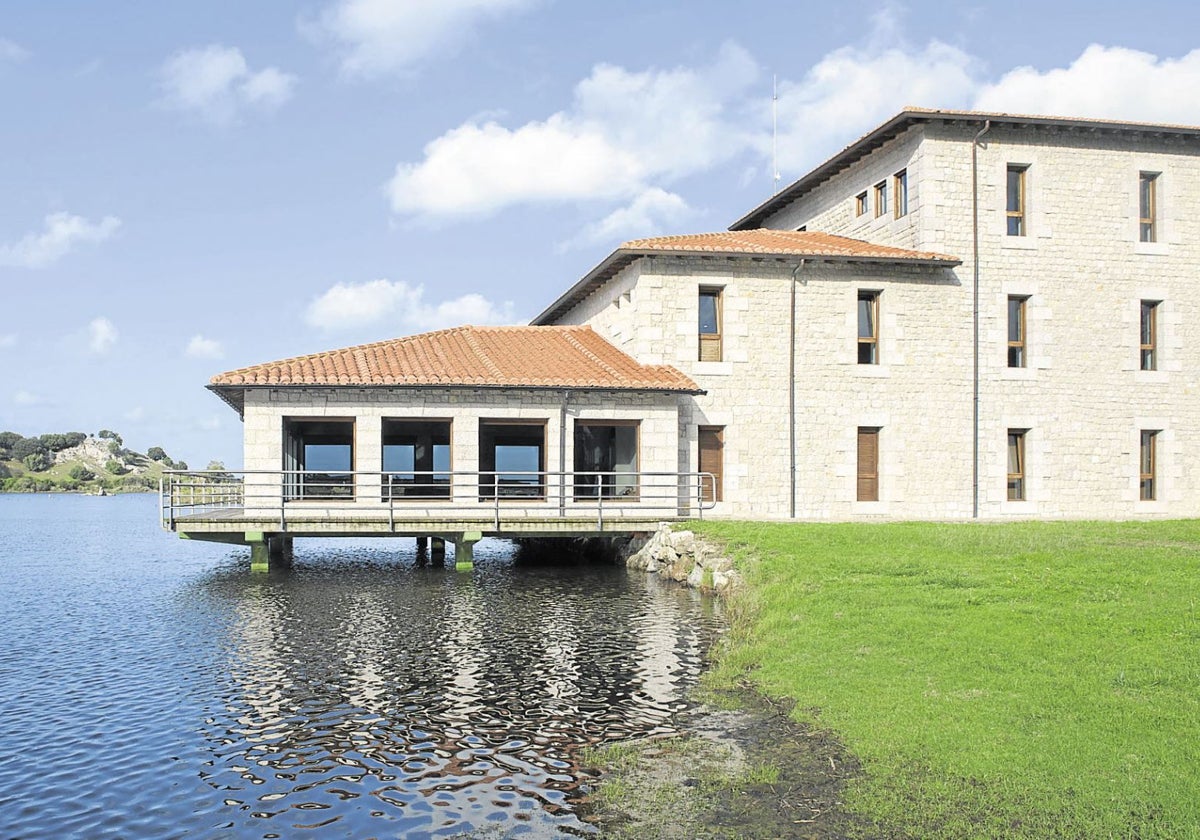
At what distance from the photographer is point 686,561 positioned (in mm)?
21594

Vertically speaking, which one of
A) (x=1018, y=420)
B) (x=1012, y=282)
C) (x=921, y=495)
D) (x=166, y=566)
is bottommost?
(x=166, y=566)

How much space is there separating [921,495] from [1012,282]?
6.72 m

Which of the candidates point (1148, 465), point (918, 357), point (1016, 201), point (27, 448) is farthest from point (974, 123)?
point (27, 448)

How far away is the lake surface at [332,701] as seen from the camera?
26.8ft

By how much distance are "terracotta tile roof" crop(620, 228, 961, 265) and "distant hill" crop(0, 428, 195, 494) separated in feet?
481

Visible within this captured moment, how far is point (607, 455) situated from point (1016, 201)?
553 inches

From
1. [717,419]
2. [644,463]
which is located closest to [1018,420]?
[717,419]

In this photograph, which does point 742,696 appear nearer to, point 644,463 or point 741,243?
point 644,463

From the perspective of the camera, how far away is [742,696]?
36.1ft

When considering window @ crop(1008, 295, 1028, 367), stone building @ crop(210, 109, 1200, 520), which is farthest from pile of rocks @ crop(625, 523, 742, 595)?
window @ crop(1008, 295, 1028, 367)

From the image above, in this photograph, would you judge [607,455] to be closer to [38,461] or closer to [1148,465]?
[1148,465]

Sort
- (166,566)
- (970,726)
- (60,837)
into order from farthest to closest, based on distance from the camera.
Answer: (166,566)
(970,726)
(60,837)

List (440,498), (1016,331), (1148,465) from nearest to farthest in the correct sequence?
(440,498) < (1016,331) < (1148,465)

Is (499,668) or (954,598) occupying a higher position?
(954,598)
